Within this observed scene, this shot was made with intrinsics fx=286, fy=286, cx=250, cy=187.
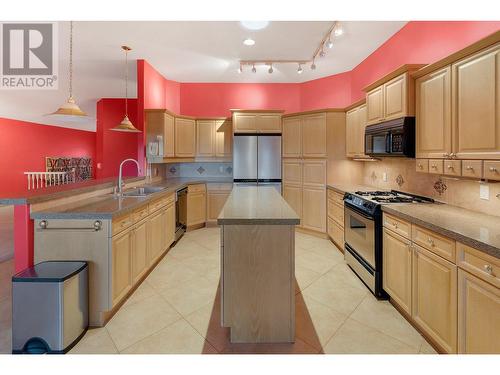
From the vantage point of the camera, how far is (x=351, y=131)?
179 inches

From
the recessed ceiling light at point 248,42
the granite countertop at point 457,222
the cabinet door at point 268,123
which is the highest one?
the recessed ceiling light at point 248,42

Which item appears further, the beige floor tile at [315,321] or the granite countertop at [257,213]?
the beige floor tile at [315,321]

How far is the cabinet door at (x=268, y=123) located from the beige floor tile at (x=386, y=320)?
351cm

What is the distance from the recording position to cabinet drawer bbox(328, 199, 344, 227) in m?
4.14

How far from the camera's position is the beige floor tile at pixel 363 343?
6.66 ft

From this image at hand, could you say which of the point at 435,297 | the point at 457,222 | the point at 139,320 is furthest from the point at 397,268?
the point at 139,320

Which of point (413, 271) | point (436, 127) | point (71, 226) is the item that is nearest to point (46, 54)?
point (71, 226)

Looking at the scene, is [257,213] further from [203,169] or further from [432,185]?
[203,169]

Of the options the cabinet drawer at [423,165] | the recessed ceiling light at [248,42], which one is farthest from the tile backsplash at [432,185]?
the recessed ceiling light at [248,42]

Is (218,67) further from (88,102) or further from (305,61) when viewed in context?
(88,102)

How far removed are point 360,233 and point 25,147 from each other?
9941 mm

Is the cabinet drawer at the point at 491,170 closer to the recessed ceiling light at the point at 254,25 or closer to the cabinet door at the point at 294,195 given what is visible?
the recessed ceiling light at the point at 254,25

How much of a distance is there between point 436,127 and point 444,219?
33.3 inches

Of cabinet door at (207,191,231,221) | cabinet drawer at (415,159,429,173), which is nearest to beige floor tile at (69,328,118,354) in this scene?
cabinet drawer at (415,159,429,173)
